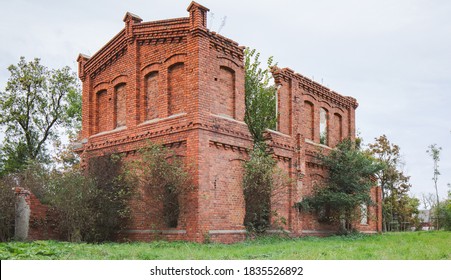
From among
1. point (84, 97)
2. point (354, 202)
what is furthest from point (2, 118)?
point (354, 202)

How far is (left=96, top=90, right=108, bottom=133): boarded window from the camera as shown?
23.7m

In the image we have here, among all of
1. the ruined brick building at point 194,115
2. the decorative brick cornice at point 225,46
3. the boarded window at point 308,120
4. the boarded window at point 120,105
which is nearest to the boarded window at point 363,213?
the ruined brick building at point 194,115

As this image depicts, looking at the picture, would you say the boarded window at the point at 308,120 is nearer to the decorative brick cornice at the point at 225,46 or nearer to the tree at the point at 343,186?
the tree at the point at 343,186

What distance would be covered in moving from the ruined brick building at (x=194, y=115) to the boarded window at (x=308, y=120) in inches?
8.1

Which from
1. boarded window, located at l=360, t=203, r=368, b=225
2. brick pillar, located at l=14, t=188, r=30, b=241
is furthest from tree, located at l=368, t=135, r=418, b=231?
brick pillar, located at l=14, t=188, r=30, b=241

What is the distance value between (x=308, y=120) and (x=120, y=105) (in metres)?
9.63

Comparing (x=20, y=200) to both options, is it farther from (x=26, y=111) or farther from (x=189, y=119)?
(x=26, y=111)

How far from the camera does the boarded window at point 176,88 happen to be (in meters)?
19.7

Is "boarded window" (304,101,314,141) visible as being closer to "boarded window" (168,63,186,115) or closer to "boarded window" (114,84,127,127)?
"boarded window" (168,63,186,115)

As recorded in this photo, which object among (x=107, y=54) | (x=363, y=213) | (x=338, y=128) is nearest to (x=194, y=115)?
(x=107, y=54)

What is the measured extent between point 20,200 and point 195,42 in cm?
942

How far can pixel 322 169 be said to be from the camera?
2616 cm

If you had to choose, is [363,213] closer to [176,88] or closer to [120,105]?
[176,88]

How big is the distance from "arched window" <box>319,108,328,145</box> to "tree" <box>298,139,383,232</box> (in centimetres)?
98
